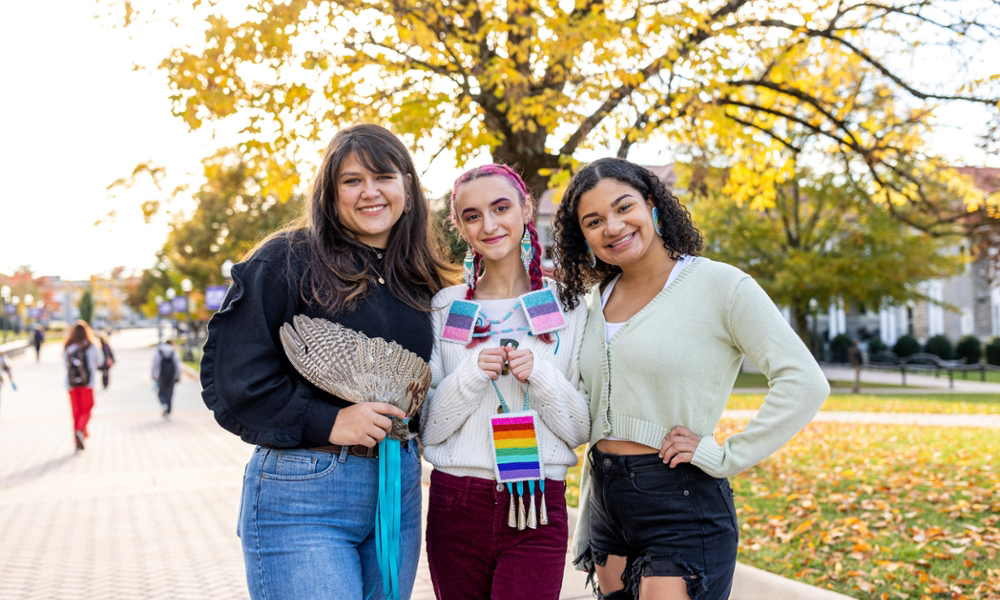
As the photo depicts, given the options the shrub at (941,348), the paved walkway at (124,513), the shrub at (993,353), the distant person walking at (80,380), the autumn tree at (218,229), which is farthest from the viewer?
the shrub at (941,348)

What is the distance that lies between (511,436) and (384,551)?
0.52 meters

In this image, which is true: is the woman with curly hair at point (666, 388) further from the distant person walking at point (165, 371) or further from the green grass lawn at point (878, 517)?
the distant person walking at point (165, 371)

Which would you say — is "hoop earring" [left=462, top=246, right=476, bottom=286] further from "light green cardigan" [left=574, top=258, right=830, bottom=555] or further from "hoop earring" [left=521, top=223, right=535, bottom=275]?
"light green cardigan" [left=574, top=258, right=830, bottom=555]

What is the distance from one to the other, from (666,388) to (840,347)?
3476 centimetres

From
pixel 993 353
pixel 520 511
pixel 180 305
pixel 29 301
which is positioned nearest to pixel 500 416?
pixel 520 511

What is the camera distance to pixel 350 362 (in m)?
2.35

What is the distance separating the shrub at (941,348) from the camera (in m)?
32.2

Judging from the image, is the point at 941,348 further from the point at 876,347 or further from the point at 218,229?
the point at 218,229

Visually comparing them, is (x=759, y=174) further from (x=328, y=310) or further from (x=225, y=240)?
(x=225, y=240)

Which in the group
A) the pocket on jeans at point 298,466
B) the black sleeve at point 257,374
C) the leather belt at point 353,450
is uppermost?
the black sleeve at point 257,374

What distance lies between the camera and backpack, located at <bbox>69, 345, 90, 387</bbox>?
1139cm

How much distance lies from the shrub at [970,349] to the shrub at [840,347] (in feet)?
13.5

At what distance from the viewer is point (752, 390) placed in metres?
20.2

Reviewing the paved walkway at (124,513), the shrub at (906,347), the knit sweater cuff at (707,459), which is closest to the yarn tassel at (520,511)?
the knit sweater cuff at (707,459)
